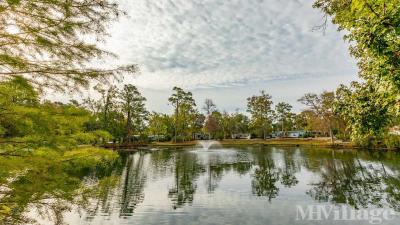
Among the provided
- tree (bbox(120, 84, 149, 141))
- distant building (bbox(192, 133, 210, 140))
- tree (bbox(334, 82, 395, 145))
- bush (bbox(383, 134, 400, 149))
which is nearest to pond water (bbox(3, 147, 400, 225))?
tree (bbox(334, 82, 395, 145))

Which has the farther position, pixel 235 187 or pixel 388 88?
pixel 235 187

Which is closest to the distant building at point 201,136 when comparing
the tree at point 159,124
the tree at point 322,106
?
the tree at point 159,124

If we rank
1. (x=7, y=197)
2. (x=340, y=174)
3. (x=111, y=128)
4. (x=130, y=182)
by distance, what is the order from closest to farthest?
(x=7, y=197) → (x=130, y=182) → (x=340, y=174) → (x=111, y=128)

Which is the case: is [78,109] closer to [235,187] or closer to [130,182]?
[235,187]

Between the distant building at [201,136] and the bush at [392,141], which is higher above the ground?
the distant building at [201,136]

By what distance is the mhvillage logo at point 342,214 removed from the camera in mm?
10305

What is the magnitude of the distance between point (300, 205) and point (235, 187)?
481 cm

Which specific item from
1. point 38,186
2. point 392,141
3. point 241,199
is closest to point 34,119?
point 38,186

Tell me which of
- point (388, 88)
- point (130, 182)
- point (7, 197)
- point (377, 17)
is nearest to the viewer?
point (7, 197)

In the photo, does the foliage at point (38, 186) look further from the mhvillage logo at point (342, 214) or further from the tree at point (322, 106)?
the tree at point (322, 106)

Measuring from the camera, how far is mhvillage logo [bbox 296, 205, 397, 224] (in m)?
10.3

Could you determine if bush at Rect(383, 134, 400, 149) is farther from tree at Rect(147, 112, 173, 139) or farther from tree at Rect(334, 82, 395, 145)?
tree at Rect(147, 112, 173, 139)

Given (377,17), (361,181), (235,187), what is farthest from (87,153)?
(361,181)

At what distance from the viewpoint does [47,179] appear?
391 cm
